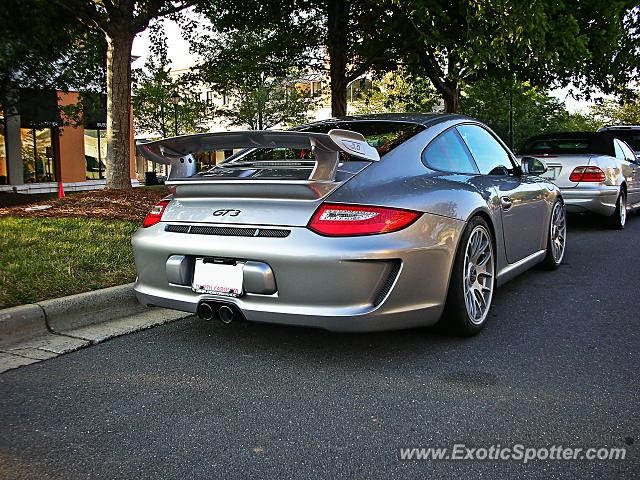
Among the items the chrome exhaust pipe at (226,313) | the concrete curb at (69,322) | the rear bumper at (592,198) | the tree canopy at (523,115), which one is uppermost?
the tree canopy at (523,115)

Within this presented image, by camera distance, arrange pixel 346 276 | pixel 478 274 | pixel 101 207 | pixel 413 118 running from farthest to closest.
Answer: pixel 101 207 < pixel 413 118 < pixel 478 274 < pixel 346 276

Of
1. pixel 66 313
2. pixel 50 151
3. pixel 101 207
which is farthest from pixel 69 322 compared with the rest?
pixel 50 151

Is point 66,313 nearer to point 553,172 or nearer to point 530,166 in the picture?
point 530,166

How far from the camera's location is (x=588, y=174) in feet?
28.2

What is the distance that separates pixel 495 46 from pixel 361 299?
298 inches

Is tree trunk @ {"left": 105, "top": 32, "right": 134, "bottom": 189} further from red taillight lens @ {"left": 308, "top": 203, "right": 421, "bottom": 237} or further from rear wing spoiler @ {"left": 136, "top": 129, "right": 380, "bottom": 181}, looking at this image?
red taillight lens @ {"left": 308, "top": 203, "right": 421, "bottom": 237}

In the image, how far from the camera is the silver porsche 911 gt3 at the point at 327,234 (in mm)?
3148

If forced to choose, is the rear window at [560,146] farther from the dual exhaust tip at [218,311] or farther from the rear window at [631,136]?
the dual exhaust tip at [218,311]

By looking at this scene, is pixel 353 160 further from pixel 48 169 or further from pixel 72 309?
pixel 48 169

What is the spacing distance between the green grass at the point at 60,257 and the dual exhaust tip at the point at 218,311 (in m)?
1.51

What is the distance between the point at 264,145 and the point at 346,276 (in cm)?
107

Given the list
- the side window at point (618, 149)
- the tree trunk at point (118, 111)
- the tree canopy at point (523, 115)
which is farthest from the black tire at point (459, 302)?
the tree canopy at point (523, 115)

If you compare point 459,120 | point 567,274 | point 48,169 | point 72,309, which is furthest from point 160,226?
point 48,169

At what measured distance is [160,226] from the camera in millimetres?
3701
